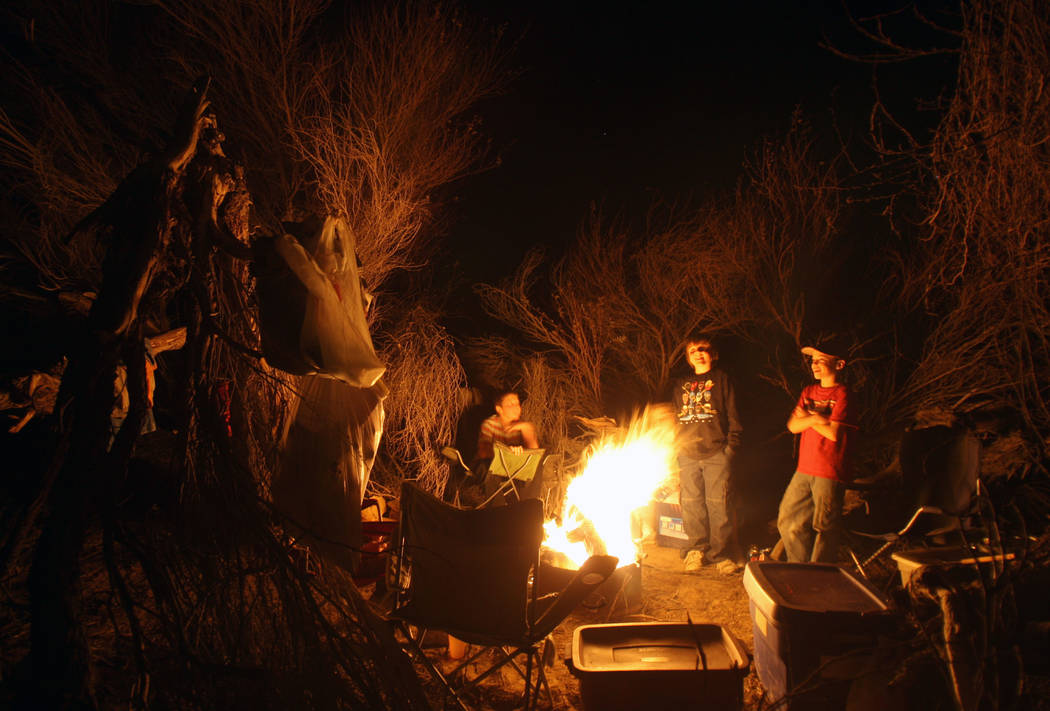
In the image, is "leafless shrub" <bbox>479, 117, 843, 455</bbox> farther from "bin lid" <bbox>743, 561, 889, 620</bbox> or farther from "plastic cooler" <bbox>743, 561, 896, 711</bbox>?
"plastic cooler" <bbox>743, 561, 896, 711</bbox>

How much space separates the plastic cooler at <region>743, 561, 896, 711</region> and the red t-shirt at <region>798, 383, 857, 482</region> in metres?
1.45

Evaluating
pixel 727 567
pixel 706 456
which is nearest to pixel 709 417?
pixel 706 456

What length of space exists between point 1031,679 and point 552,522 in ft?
10.3

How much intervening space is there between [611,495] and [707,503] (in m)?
1.04

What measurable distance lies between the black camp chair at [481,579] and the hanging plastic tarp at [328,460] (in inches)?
12.7

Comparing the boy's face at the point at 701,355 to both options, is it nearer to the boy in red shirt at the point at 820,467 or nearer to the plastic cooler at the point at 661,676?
the boy in red shirt at the point at 820,467

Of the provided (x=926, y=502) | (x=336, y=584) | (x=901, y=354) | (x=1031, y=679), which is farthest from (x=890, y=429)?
(x=336, y=584)

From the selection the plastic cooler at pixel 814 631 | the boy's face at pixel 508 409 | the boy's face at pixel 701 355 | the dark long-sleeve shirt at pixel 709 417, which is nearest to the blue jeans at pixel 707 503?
the dark long-sleeve shirt at pixel 709 417

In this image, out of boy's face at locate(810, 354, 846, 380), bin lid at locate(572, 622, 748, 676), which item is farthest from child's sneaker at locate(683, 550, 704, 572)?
bin lid at locate(572, 622, 748, 676)

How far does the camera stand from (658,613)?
424cm

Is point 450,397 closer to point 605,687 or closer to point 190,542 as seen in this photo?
point 605,687

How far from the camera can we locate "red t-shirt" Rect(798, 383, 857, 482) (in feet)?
13.4

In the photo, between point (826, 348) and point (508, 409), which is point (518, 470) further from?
point (826, 348)

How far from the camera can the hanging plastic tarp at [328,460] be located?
2.75 m
